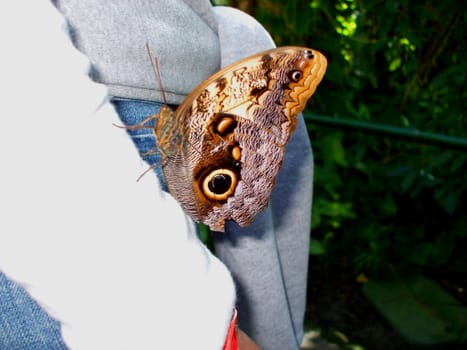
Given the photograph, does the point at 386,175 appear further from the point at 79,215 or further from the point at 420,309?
the point at 79,215

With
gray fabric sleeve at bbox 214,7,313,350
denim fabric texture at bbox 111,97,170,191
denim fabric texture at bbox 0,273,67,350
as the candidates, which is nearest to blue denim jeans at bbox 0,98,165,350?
denim fabric texture at bbox 0,273,67,350

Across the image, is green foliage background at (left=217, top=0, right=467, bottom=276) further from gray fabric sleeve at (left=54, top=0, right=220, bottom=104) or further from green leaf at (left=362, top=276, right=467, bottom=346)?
gray fabric sleeve at (left=54, top=0, right=220, bottom=104)

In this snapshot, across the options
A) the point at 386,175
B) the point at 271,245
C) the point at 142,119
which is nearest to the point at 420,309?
the point at 386,175

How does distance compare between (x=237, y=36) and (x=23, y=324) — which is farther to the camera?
(x=237, y=36)

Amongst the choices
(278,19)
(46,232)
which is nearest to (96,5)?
(46,232)

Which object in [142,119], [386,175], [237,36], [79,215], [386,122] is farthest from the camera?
[386,122]

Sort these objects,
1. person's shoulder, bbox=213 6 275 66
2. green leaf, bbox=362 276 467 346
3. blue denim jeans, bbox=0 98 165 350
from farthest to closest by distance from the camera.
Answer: green leaf, bbox=362 276 467 346, person's shoulder, bbox=213 6 275 66, blue denim jeans, bbox=0 98 165 350

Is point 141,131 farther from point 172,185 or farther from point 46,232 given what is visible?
point 46,232

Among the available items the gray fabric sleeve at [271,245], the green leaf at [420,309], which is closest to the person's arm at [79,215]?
the gray fabric sleeve at [271,245]
